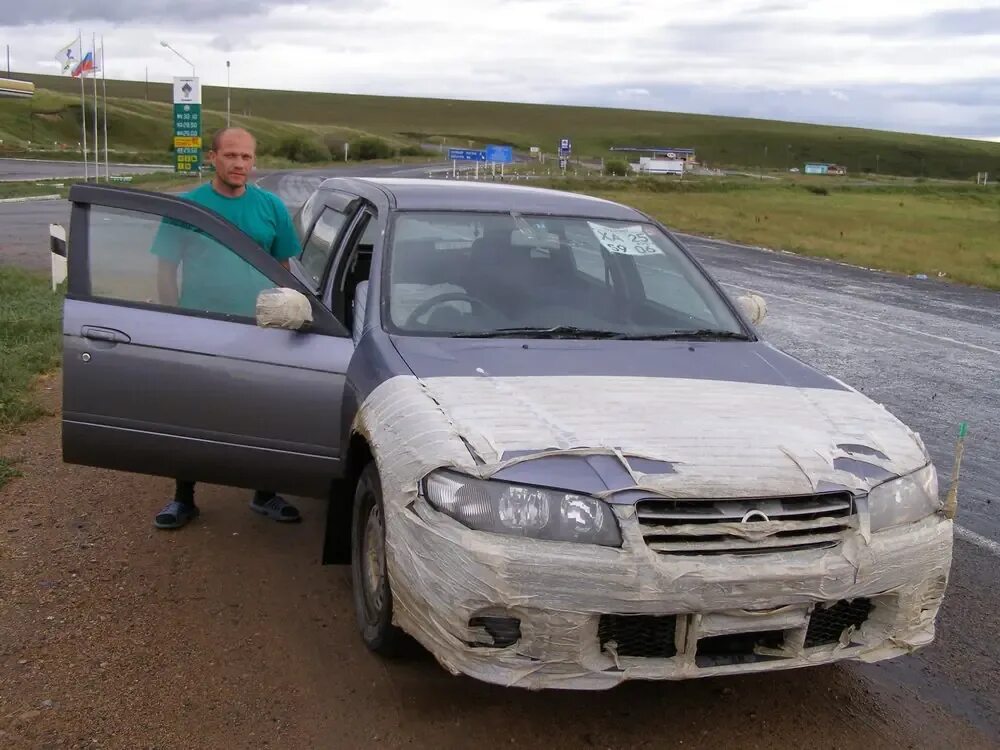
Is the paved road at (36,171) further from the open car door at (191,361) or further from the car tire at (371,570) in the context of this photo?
the car tire at (371,570)

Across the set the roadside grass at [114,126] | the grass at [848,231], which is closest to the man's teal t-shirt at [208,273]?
the grass at [848,231]

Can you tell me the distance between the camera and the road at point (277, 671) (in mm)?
3348

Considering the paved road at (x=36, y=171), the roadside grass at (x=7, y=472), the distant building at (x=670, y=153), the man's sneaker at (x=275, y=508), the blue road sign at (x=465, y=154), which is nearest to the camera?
the man's sneaker at (x=275, y=508)

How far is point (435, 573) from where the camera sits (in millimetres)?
3066

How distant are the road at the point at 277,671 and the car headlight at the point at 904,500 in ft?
2.40

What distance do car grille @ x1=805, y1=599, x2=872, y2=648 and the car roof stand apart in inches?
93.1

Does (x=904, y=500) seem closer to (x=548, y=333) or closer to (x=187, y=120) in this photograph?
(x=548, y=333)

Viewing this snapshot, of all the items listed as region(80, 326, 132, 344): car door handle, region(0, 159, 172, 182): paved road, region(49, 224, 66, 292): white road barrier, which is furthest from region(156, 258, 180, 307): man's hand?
region(0, 159, 172, 182): paved road

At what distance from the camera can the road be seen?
11.0 ft

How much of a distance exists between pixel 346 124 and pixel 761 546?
178718mm

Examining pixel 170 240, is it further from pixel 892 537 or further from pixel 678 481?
pixel 892 537

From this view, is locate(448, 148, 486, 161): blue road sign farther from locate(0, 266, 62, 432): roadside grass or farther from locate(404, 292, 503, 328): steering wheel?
locate(404, 292, 503, 328): steering wheel

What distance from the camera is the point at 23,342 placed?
9.08m

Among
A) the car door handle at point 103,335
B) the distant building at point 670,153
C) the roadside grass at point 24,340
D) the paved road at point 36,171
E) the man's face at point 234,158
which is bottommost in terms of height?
the paved road at point 36,171
